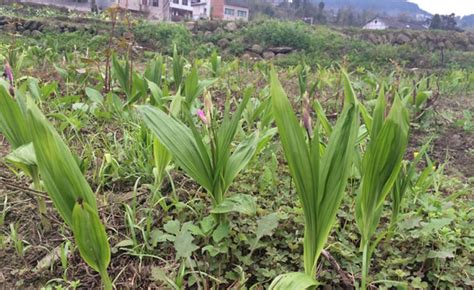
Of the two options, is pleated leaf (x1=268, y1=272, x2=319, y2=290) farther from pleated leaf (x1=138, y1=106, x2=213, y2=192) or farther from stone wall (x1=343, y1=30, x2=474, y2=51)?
stone wall (x1=343, y1=30, x2=474, y2=51)

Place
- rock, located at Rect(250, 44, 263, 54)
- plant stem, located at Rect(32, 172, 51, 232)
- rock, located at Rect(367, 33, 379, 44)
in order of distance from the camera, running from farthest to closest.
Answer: rock, located at Rect(367, 33, 379, 44)
rock, located at Rect(250, 44, 263, 54)
plant stem, located at Rect(32, 172, 51, 232)

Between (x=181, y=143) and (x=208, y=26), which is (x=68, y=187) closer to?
(x=181, y=143)

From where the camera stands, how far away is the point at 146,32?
13.7 m

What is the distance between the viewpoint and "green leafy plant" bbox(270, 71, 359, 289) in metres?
0.96

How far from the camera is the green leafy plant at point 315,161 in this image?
96 centimetres

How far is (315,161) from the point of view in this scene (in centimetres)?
98

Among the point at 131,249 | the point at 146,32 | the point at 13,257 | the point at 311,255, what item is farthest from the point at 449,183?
the point at 146,32

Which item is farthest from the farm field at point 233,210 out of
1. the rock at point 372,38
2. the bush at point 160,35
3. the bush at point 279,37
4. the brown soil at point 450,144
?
the rock at point 372,38

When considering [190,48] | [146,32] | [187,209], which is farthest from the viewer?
[146,32]

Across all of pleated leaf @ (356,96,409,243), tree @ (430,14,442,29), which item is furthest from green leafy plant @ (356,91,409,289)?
tree @ (430,14,442,29)

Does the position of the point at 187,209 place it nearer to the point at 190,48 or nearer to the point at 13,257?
the point at 13,257

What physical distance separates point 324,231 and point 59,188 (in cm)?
65

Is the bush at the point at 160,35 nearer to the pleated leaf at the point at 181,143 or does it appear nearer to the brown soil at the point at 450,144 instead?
the brown soil at the point at 450,144

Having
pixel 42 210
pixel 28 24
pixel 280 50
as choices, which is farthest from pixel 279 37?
pixel 42 210
